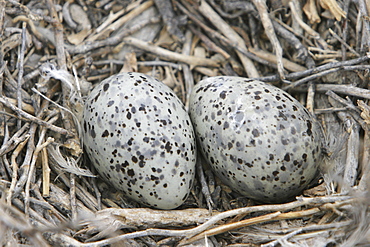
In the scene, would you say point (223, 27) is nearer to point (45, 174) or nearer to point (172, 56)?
point (172, 56)

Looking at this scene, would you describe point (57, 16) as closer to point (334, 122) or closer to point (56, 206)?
point (56, 206)

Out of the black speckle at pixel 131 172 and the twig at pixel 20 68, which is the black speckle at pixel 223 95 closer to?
the black speckle at pixel 131 172

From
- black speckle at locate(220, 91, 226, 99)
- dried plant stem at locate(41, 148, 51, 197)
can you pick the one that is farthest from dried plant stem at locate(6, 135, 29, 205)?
black speckle at locate(220, 91, 226, 99)

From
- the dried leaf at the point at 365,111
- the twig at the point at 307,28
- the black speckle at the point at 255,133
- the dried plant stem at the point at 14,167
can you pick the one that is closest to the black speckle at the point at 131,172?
the dried plant stem at the point at 14,167

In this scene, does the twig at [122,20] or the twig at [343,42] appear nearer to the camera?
the twig at [343,42]

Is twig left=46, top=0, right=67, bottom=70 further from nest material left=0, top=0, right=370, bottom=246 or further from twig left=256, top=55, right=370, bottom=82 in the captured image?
twig left=256, top=55, right=370, bottom=82

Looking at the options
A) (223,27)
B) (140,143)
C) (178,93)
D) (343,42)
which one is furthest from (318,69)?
(140,143)
